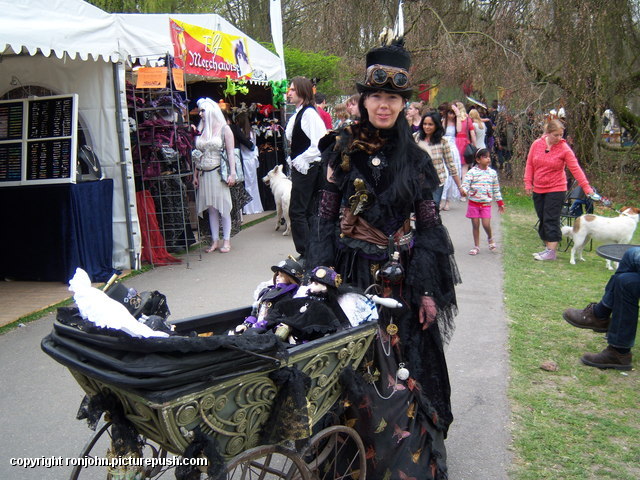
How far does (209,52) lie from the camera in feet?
29.8

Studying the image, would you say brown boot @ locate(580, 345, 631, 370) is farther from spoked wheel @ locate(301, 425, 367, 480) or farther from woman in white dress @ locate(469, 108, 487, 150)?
woman in white dress @ locate(469, 108, 487, 150)

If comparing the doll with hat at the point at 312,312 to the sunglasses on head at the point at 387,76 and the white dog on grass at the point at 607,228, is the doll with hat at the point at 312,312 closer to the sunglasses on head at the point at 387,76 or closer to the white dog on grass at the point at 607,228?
the sunglasses on head at the point at 387,76

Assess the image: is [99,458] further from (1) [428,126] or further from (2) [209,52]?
(2) [209,52]

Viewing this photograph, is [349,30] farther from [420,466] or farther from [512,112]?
[420,466]

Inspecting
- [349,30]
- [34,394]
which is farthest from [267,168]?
[34,394]

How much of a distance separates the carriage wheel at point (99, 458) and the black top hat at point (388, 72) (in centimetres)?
189

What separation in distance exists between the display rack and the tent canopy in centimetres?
41

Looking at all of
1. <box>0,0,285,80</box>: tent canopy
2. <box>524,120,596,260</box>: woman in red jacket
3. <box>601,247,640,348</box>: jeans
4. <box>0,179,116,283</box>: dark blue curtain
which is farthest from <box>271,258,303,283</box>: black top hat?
<box>524,120,596,260</box>: woman in red jacket

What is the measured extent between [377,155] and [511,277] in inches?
196

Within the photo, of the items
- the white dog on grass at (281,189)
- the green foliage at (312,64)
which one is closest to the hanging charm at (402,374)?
the white dog on grass at (281,189)

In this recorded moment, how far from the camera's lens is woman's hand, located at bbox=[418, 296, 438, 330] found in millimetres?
3021

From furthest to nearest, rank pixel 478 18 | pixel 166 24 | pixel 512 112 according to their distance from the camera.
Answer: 1. pixel 478 18
2. pixel 512 112
3. pixel 166 24

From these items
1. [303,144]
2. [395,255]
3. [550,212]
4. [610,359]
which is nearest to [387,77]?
[395,255]

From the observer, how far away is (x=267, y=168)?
1256cm
